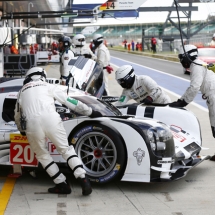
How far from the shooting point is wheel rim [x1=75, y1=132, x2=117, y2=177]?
24.1 ft

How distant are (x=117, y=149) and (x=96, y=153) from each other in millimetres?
319

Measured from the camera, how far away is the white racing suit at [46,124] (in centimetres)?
694

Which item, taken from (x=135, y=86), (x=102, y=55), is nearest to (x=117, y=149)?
(x=135, y=86)

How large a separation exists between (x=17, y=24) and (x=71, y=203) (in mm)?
40649

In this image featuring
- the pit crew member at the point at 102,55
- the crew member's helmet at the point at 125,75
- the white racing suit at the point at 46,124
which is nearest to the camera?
the white racing suit at the point at 46,124

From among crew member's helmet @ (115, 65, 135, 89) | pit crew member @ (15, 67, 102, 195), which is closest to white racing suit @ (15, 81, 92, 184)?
pit crew member @ (15, 67, 102, 195)

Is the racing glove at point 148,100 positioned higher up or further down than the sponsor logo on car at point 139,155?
higher up

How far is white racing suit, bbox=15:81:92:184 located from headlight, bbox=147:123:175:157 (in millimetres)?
855

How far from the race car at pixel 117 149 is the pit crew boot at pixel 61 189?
38cm

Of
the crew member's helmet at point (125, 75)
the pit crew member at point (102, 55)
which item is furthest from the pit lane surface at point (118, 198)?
the pit crew member at point (102, 55)

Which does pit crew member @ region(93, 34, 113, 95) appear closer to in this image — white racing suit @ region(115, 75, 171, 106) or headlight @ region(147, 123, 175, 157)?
white racing suit @ region(115, 75, 171, 106)

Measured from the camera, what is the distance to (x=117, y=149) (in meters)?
7.22

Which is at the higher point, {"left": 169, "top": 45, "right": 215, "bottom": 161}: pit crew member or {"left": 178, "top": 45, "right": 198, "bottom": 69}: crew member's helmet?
{"left": 178, "top": 45, "right": 198, "bottom": 69}: crew member's helmet

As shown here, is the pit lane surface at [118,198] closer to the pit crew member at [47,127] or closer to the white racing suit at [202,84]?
the pit crew member at [47,127]
